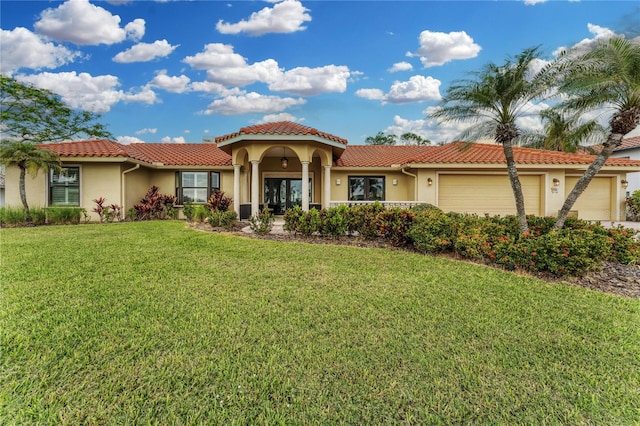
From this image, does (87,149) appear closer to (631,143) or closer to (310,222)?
(310,222)

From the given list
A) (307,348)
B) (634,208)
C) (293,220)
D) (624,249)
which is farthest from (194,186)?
(634,208)

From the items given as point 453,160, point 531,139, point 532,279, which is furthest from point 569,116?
point 532,279

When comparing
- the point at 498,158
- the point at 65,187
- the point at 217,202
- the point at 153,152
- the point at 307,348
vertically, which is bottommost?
the point at 307,348

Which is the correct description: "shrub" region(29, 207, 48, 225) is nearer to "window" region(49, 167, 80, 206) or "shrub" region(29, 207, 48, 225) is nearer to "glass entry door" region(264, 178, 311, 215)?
"window" region(49, 167, 80, 206)

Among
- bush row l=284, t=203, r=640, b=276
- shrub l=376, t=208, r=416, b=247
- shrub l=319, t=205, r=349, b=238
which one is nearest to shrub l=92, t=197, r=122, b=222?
bush row l=284, t=203, r=640, b=276

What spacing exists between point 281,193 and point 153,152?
7983 mm

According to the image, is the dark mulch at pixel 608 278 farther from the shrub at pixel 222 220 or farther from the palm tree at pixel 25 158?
the palm tree at pixel 25 158

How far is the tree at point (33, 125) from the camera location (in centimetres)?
1184

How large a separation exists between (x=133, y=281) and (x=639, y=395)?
6799 millimetres

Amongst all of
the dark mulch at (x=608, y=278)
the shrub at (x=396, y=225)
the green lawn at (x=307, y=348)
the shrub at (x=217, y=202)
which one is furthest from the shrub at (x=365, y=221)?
the shrub at (x=217, y=202)

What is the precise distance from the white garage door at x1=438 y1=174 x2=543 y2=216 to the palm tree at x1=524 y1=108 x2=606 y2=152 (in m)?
5.00

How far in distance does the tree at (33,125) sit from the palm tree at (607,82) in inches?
724

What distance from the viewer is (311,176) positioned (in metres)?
16.6

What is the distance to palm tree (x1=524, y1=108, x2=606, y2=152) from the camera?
29.7 feet
